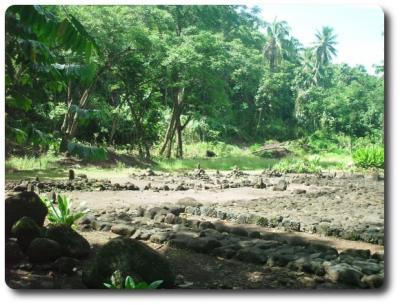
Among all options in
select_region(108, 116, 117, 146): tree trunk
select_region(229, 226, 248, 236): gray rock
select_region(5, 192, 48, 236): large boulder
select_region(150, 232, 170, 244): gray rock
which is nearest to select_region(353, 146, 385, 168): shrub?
select_region(229, 226, 248, 236): gray rock

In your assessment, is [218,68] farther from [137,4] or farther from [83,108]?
[83,108]

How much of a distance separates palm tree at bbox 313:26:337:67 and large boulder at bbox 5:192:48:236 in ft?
9.01

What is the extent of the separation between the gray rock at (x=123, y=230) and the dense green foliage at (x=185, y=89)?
647mm

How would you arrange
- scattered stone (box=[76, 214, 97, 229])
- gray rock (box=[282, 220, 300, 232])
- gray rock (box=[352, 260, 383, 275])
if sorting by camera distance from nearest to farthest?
gray rock (box=[352, 260, 383, 275]) < scattered stone (box=[76, 214, 97, 229]) < gray rock (box=[282, 220, 300, 232])

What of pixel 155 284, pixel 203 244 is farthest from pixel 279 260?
pixel 155 284

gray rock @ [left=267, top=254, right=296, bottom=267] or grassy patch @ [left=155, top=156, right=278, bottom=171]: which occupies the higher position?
grassy patch @ [left=155, top=156, right=278, bottom=171]

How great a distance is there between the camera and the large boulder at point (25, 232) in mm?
4039

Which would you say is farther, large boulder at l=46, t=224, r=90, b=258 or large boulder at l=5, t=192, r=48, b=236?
large boulder at l=5, t=192, r=48, b=236

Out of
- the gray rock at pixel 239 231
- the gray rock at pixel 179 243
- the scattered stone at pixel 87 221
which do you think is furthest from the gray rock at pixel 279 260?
the scattered stone at pixel 87 221

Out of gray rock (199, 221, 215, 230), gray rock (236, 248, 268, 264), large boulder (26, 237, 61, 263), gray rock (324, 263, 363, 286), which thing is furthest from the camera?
gray rock (199, 221, 215, 230)

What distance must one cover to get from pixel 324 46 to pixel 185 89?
1.52 metres

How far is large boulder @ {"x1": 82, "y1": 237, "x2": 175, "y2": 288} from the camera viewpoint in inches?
139

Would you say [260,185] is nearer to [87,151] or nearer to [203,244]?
[203,244]

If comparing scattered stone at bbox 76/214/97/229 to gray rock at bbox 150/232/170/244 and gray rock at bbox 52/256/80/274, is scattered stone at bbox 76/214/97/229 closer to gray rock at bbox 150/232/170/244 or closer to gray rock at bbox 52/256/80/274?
gray rock at bbox 150/232/170/244
